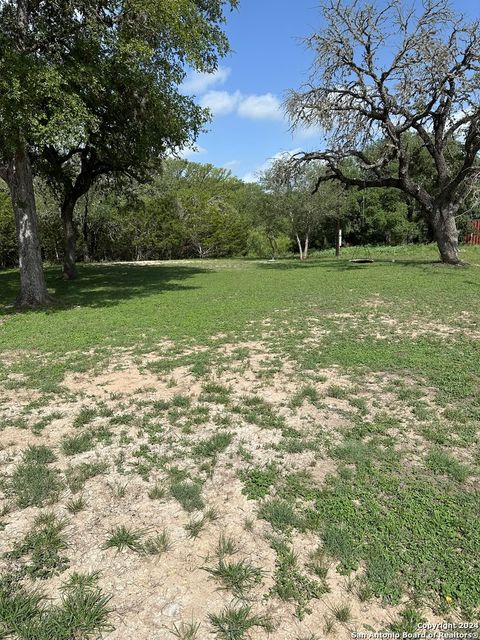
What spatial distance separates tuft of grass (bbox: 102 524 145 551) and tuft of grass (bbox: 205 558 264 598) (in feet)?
1.36

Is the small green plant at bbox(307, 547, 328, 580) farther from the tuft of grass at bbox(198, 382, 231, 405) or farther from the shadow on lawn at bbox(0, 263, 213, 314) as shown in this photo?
the shadow on lawn at bbox(0, 263, 213, 314)

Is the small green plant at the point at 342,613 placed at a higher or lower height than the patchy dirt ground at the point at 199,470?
lower

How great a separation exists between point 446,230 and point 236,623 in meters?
15.9

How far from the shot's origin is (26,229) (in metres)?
9.18

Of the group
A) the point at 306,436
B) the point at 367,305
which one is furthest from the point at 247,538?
the point at 367,305

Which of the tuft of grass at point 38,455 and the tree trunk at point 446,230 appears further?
the tree trunk at point 446,230

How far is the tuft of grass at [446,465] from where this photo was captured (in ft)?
9.19

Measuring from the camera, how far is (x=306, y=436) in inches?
132

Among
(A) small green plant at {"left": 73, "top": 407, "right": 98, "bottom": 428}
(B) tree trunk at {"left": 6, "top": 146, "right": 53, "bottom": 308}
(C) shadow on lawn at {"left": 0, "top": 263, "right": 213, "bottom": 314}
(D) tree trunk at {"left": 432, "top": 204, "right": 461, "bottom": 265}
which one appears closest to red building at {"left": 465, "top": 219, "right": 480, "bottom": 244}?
(D) tree trunk at {"left": 432, "top": 204, "right": 461, "bottom": 265}

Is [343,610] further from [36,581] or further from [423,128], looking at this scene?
[423,128]

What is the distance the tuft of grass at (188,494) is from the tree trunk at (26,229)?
800 cm

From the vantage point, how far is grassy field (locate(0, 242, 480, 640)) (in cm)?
190

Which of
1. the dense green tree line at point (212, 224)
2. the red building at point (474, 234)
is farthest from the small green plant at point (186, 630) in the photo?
the red building at point (474, 234)

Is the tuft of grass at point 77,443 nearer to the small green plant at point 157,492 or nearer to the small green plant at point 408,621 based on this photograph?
the small green plant at point 157,492
